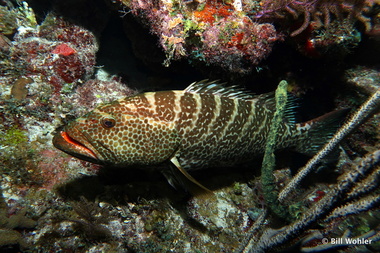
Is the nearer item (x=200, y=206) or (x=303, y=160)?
(x=200, y=206)

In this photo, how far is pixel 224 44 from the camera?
143 inches

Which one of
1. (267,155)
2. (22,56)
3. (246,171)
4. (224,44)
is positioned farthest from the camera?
(246,171)

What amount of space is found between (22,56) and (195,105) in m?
3.90

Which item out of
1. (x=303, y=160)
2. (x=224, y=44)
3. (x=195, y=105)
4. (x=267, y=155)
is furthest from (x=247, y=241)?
(x=303, y=160)

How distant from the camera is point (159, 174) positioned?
13.0ft

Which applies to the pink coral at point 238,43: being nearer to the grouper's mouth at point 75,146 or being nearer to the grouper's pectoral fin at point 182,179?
the grouper's pectoral fin at point 182,179

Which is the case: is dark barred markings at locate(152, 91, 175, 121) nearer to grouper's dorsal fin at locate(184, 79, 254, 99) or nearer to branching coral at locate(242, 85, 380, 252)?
grouper's dorsal fin at locate(184, 79, 254, 99)

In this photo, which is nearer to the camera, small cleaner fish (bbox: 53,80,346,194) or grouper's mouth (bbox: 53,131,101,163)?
grouper's mouth (bbox: 53,131,101,163)

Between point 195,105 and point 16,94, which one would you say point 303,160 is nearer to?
point 195,105

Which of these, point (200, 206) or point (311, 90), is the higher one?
point (311, 90)

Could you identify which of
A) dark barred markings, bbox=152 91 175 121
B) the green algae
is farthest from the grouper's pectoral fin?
the green algae

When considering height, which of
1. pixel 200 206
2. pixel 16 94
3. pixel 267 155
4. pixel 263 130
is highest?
pixel 267 155

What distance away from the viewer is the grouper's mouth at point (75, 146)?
268 centimetres

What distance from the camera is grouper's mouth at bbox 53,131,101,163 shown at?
2.68 meters
